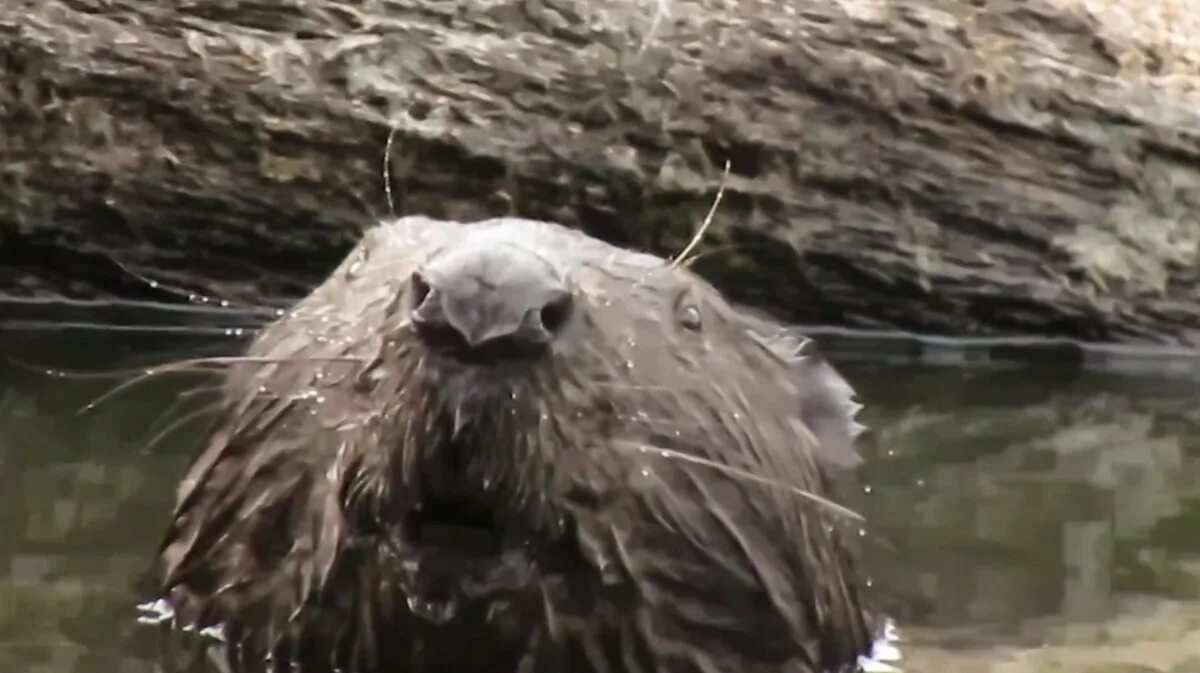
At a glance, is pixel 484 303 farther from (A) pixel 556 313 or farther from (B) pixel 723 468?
(B) pixel 723 468

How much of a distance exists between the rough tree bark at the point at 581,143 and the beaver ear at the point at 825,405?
1.97m

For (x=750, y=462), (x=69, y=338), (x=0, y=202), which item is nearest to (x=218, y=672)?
(x=750, y=462)

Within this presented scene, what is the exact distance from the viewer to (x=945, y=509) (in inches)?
122

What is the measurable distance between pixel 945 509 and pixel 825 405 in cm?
78

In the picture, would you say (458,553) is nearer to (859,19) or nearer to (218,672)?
(218,672)

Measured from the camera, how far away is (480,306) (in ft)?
5.28

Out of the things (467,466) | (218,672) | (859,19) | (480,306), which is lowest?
(859,19)

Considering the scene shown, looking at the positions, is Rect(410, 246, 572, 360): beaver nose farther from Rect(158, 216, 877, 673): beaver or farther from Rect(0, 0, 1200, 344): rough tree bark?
Rect(0, 0, 1200, 344): rough tree bark

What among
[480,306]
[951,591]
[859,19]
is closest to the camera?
[480,306]

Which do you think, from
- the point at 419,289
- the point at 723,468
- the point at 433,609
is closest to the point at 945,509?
the point at 723,468

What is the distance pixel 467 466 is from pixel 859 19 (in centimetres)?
306

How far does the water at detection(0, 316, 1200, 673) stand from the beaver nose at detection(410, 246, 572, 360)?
30.2 inches

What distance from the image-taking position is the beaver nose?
161 centimetres

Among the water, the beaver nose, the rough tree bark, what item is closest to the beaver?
the beaver nose
